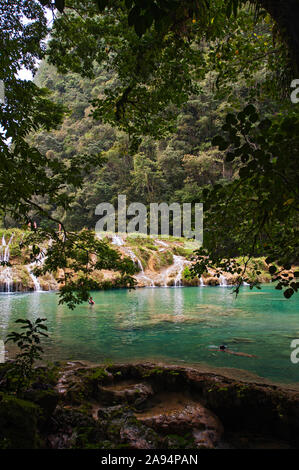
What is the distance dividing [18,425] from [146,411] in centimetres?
179

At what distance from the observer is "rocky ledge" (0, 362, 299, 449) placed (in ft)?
8.73

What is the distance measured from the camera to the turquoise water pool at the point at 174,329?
230 inches

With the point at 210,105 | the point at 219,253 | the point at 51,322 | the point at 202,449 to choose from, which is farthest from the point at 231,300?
the point at 210,105

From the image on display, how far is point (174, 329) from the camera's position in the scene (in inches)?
334

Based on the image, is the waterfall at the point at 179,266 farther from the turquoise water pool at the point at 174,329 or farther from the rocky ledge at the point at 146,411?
the rocky ledge at the point at 146,411

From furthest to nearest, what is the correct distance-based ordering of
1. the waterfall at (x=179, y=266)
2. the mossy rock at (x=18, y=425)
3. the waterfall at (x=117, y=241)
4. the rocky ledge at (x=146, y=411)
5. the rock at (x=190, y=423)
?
the waterfall at (x=117, y=241)
the waterfall at (x=179, y=266)
the rock at (x=190, y=423)
the rocky ledge at (x=146, y=411)
the mossy rock at (x=18, y=425)

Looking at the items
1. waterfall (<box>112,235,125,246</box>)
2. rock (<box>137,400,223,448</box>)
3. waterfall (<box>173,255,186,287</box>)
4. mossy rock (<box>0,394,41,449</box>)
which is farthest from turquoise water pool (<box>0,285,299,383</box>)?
waterfall (<box>112,235,125,246</box>)

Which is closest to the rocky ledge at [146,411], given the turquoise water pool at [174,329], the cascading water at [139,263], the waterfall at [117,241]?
the turquoise water pool at [174,329]

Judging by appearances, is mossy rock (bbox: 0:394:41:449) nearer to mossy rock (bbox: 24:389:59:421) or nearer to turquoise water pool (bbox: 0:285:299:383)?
mossy rock (bbox: 24:389:59:421)

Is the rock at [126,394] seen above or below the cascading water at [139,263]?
below

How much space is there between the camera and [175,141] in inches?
1369

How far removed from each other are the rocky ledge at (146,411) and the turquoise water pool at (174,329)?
1.37 m

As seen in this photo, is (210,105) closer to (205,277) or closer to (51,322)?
(205,277)

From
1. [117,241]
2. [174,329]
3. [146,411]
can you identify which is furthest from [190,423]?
[117,241]
